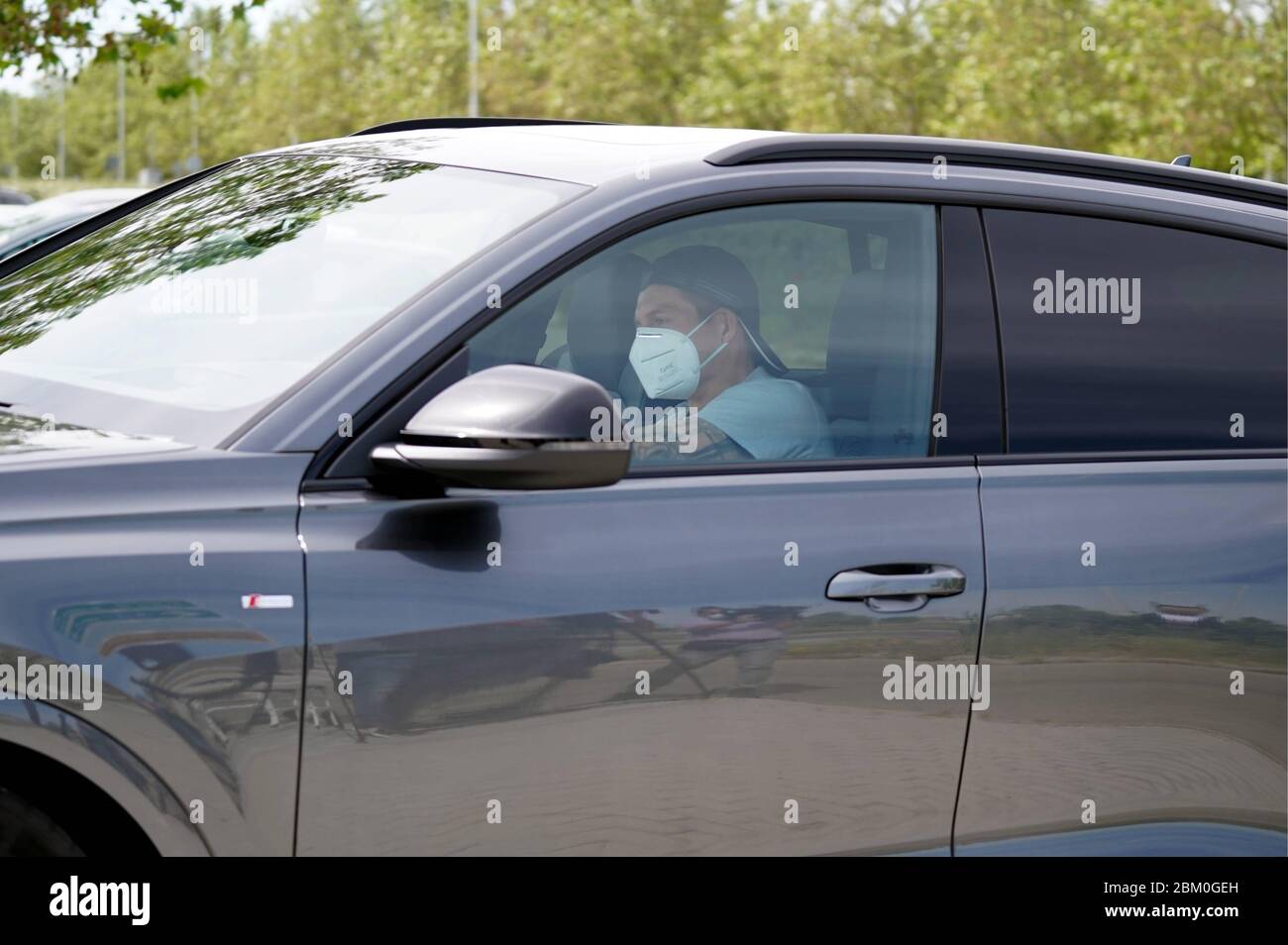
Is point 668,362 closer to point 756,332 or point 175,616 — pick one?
point 756,332

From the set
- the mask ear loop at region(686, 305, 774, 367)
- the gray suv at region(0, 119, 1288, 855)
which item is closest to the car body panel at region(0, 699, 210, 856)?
the gray suv at region(0, 119, 1288, 855)

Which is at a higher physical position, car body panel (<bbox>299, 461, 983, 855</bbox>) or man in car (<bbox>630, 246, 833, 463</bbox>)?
man in car (<bbox>630, 246, 833, 463</bbox>)

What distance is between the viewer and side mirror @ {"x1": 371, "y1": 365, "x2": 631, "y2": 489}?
2.40 m

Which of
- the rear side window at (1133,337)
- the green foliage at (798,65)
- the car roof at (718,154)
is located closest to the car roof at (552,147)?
the car roof at (718,154)

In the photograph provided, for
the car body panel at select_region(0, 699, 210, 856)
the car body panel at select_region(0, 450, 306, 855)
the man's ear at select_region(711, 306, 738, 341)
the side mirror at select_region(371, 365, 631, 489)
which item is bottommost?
the car body panel at select_region(0, 699, 210, 856)

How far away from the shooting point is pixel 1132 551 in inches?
113

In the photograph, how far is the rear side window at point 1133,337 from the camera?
2992 millimetres

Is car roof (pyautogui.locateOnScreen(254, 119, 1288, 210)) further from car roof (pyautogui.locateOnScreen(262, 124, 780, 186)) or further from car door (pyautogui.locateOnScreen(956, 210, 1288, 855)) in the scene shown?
car door (pyautogui.locateOnScreen(956, 210, 1288, 855))

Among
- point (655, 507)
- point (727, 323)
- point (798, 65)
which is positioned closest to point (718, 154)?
point (727, 323)

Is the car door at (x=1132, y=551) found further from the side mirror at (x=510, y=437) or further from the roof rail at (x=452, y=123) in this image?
the roof rail at (x=452, y=123)

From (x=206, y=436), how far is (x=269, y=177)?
101cm

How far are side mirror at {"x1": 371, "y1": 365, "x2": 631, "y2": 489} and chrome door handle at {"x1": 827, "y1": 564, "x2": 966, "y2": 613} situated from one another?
45 centimetres

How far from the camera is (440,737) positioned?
2.44 meters
